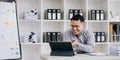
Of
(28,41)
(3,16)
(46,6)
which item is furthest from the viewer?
(46,6)

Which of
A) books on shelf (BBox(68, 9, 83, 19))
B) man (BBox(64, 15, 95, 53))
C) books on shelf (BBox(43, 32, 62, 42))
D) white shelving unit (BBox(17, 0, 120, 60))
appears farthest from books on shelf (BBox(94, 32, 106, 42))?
man (BBox(64, 15, 95, 53))

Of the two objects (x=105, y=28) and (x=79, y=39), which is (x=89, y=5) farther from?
(x=79, y=39)

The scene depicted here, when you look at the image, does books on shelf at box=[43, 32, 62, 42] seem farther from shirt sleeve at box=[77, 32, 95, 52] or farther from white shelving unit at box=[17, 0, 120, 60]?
shirt sleeve at box=[77, 32, 95, 52]

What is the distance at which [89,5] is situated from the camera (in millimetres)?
5164

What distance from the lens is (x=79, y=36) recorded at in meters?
3.62

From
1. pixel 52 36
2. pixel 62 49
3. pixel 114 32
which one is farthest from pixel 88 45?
pixel 114 32

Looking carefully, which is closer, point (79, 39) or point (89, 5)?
point (79, 39)

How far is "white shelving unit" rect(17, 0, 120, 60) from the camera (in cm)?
484

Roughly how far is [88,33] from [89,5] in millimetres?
1691

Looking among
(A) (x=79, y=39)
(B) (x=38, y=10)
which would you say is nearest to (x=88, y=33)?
(A) (x=79, y=39)

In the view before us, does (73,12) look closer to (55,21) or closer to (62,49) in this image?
(55,21)

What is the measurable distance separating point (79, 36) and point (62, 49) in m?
0.90

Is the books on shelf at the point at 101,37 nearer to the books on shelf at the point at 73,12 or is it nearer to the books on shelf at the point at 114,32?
the books on shelf at the point at 114,32

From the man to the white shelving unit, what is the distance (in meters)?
1.20
